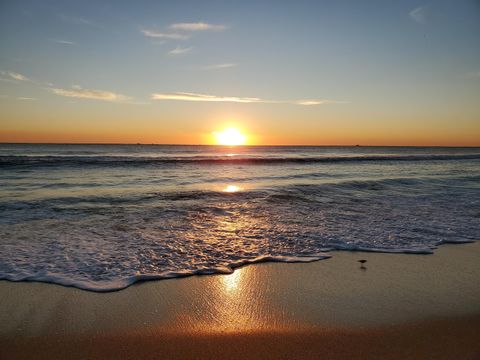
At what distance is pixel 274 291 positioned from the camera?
4137 millimetres

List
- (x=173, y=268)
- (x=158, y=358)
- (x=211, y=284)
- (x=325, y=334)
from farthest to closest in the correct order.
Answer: (x=173, y=268) < (x=211, y=284) < (x=325, y=334) < (x=158, y=358)

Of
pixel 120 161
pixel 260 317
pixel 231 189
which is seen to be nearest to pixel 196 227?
pixel 260 317

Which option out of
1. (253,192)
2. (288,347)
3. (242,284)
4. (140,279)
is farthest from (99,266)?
(253,192)

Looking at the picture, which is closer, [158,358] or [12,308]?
[158,358]

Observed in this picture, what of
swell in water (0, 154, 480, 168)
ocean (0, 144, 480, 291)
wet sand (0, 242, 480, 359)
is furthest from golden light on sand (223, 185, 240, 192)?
swell in water (0, 154, 480, 168)

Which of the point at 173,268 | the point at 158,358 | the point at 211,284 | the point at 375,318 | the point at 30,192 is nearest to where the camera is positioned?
the point at 158,358

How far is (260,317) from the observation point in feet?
11.4

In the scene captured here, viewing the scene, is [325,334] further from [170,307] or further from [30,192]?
[30,192]

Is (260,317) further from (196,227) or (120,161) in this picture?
(120,161)

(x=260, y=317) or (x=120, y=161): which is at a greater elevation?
(x=120, y=161)

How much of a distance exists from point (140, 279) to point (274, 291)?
5.93ft

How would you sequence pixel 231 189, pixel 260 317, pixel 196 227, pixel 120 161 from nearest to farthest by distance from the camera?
pixel 260 317 → pixel 196 227 → pixel 231 189 → pixel 120 161

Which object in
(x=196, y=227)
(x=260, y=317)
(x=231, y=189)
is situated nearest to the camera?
(x=260, y=317)

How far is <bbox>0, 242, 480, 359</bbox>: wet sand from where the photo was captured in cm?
292
